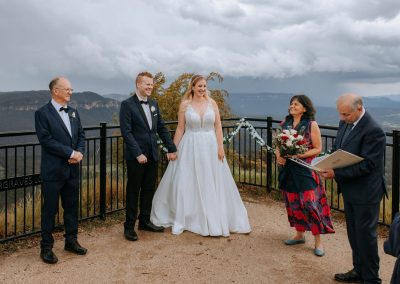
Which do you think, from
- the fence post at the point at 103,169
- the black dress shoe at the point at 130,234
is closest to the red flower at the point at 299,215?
the black dress shoe at the point at 130,234

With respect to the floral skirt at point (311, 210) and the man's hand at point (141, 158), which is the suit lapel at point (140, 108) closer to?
the man's hand at point (141, 158)

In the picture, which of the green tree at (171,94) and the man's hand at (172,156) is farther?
the green tree at (171,94)

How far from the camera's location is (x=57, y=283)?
4309mm

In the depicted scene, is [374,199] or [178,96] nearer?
[374,199]

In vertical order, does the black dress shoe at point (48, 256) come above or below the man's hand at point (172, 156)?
below

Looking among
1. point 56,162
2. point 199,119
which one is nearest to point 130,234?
point 56,162

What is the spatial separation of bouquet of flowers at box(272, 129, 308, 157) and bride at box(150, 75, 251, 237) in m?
1.15

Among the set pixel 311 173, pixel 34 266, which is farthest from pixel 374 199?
pixel 34 266

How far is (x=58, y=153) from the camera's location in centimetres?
461

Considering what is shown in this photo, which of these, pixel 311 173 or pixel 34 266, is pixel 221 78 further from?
pixel 34 266

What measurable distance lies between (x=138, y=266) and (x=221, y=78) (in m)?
6.06

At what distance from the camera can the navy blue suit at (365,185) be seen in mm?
3832

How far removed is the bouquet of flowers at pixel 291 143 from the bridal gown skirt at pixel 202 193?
1221mm

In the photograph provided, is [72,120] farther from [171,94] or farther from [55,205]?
[171,94]
